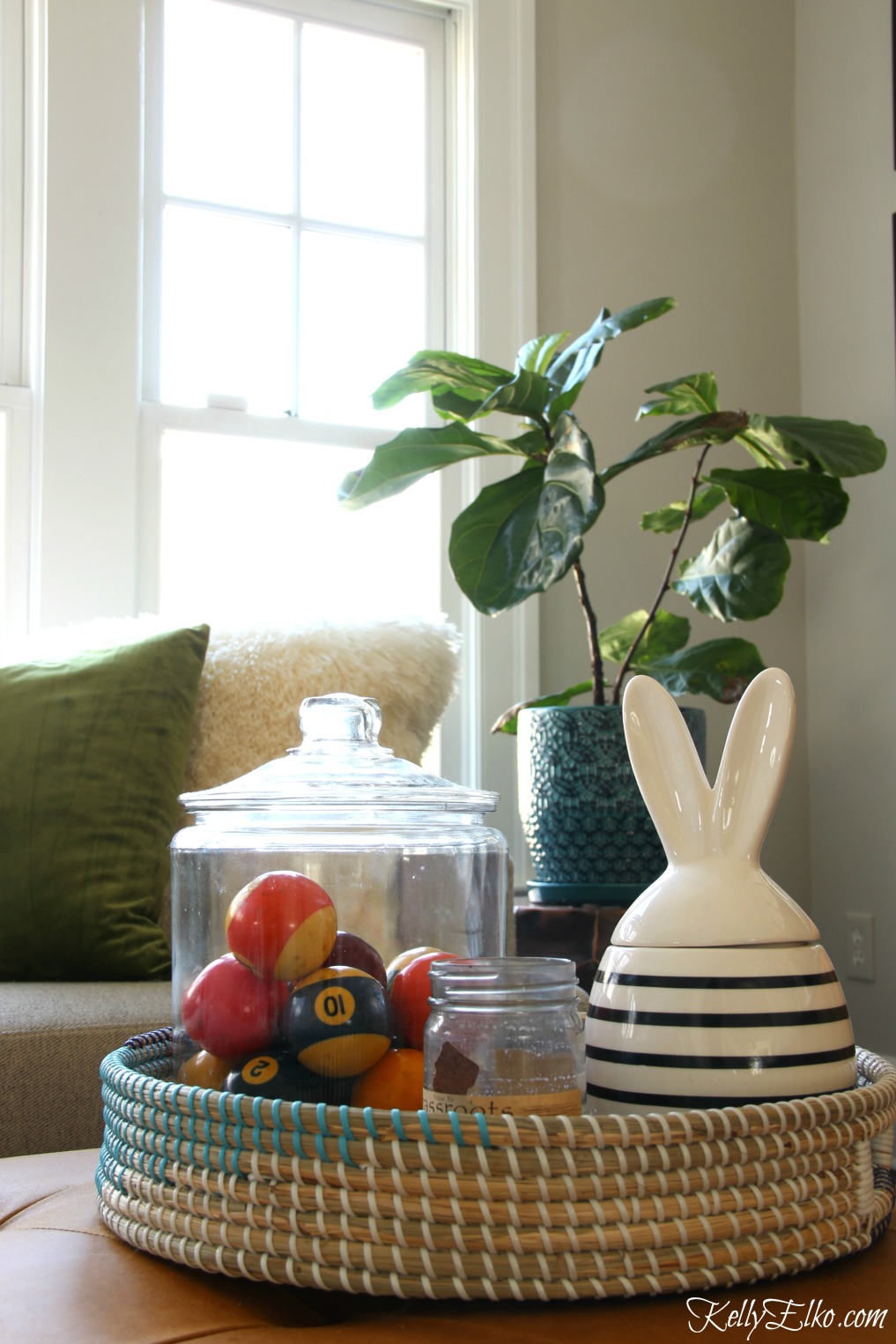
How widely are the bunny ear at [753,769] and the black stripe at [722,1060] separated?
0.09m

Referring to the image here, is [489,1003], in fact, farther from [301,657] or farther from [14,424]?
[14,424]

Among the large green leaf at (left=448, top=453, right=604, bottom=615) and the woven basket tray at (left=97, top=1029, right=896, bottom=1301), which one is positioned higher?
the large green leaf at (left=448, top=453, right=604, bottom=615)

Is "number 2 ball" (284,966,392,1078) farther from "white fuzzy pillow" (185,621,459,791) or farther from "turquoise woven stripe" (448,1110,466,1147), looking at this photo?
"white fuzzy pillow" (185,621,459,791)

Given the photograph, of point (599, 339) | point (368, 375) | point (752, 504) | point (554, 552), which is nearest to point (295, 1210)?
point (554, 552)

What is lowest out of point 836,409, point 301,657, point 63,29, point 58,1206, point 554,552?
point 58,1206

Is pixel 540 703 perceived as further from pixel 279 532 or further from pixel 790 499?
pixel 279 532

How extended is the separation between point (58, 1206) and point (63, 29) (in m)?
2.04

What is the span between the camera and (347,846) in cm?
69

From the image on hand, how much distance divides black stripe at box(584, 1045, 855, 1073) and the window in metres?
1.72

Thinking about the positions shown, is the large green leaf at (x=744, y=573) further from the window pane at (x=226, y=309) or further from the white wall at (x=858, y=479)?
the window pane at (x=226, y=309)

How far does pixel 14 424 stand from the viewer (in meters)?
2.05

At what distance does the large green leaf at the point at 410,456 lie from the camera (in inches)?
71.2

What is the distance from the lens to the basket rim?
455 millimetres

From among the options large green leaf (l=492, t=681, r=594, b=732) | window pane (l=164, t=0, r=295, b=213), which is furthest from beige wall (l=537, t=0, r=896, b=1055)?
window pane (l=164, t=0, r=295, b=213)
